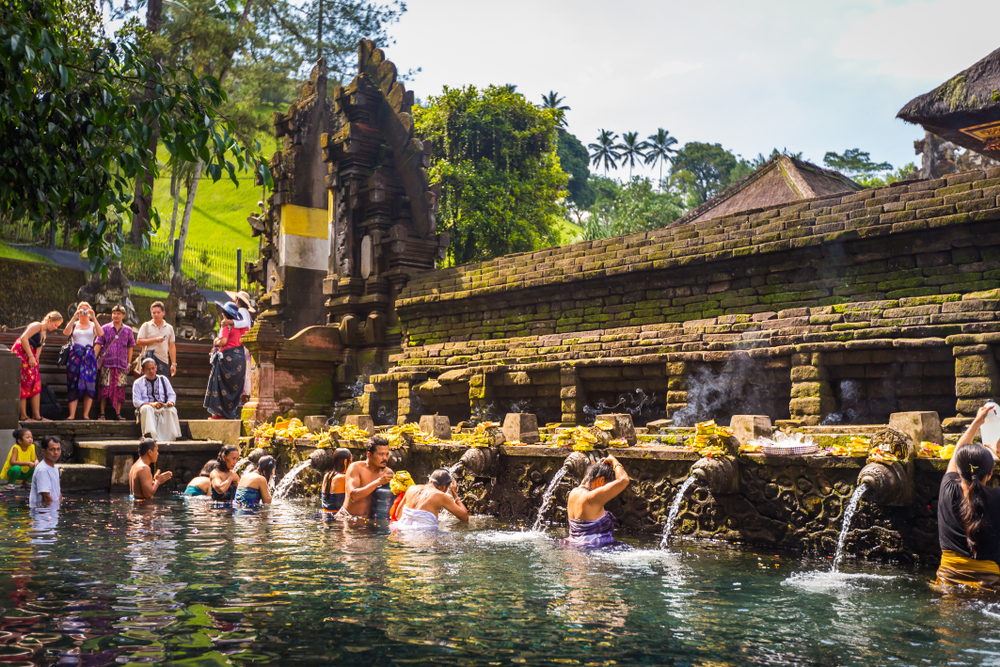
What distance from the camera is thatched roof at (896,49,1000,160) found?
11.9 metres

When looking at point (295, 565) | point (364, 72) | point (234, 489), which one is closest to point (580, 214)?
point (364, 72)

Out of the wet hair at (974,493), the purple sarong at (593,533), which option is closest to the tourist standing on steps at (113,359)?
the purple sarong at (593,533)

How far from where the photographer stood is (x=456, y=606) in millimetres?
5105

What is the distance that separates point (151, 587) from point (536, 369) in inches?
304

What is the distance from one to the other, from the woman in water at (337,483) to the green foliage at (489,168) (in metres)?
15.1

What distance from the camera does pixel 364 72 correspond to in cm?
1794

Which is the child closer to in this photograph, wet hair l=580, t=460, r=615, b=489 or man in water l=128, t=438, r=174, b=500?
man in water l=128, t=438, r=174, b=500

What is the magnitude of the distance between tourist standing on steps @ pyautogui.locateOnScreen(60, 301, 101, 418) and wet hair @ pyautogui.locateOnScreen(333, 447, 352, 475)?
16.7 ft

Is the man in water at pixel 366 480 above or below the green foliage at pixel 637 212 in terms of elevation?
below

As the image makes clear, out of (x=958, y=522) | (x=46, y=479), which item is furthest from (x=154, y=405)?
(x=958, y=522)

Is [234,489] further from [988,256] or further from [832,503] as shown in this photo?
[988,256]

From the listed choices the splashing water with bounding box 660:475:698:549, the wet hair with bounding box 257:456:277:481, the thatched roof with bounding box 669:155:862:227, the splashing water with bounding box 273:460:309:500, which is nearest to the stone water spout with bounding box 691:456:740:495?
the splashing water with bounding box 660:475:698:549

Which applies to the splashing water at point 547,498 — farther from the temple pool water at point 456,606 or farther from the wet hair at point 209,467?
the wet hair at point 209,467

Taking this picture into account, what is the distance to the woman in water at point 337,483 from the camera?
9.88 m
